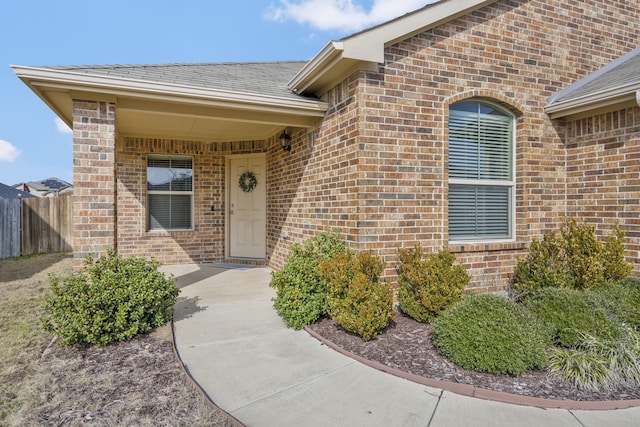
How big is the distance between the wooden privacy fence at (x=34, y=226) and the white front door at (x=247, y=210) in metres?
6.49

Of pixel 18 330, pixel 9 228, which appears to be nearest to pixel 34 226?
pixel 9 228

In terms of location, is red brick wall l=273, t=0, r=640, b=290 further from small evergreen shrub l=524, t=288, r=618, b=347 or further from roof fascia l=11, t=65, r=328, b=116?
small evergreen shrub l=524, t=288, r=618, b=347

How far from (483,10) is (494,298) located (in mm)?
4184

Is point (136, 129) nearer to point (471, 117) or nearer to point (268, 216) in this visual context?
point (268, 216)

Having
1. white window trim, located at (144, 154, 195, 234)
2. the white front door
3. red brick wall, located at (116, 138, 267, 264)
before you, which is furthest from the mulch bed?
white window trim, located at (144, 154, 195, 234)

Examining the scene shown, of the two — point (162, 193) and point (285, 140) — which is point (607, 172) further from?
point (162, 193)

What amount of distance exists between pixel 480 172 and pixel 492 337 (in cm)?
302

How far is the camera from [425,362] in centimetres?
331

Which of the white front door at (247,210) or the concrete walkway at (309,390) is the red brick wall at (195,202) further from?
the concrete walkway at (309,390)

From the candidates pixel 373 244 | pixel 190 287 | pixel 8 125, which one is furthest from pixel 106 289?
pixel 8 125

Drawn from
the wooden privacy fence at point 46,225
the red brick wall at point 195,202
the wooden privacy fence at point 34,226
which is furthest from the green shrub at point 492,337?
the wooden privacy fence at point 34,226

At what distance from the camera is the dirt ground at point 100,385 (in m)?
2.55

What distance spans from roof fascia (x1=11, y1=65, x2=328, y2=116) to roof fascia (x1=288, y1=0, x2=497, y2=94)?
1.42 ft

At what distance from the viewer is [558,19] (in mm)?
5926
